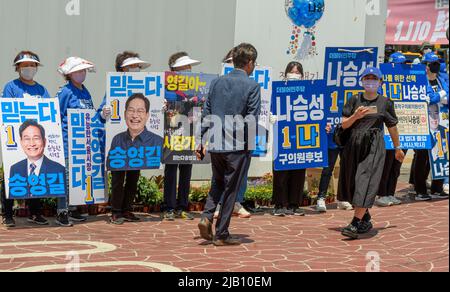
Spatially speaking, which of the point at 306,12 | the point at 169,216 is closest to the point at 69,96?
the point at 169,216

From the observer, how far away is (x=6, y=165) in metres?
8.26

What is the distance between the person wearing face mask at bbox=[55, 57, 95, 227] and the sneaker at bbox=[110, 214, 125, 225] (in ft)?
1.59

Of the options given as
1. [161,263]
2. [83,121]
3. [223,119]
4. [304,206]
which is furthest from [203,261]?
[304,206]

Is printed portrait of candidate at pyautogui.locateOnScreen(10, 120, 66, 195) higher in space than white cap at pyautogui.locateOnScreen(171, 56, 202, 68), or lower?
lower

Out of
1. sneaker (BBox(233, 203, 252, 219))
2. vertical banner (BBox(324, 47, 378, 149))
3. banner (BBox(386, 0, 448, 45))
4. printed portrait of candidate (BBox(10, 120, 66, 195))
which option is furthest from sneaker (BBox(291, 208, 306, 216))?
banner (BBox(386, 0, 448, 45))

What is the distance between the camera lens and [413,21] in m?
15.1

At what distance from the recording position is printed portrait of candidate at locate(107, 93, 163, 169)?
8828 millimetres

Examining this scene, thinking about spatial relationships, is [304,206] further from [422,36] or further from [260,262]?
[422,36]

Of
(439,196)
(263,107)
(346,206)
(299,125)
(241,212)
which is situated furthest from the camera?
(439,196)

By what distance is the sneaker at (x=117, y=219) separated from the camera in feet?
28.8

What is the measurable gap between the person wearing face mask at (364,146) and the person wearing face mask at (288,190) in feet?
4.33

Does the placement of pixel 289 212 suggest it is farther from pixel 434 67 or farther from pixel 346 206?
pixel 434 67

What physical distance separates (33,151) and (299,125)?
3276 mm

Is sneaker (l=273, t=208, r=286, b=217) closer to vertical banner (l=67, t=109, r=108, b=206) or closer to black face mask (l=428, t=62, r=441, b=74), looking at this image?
vertical banner (l=67, t=109, r=108, b=206)
